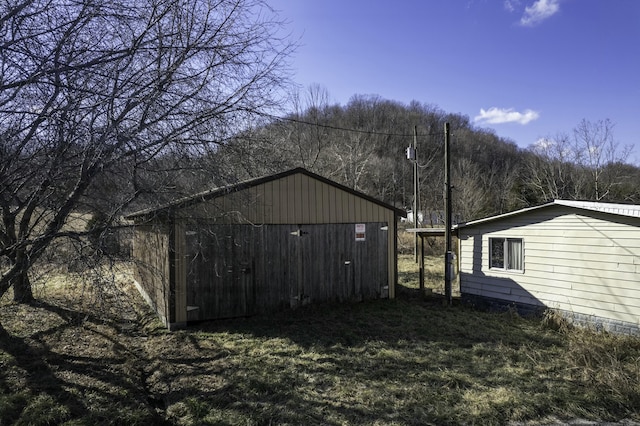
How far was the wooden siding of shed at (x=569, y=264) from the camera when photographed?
7.67 meters

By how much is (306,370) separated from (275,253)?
3375 millimetres

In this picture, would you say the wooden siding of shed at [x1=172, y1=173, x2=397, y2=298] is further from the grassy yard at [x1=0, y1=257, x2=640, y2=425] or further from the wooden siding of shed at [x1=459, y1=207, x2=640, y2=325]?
the wooden siding of shed at [x1=459, y1=207, x2=640, y2=325]

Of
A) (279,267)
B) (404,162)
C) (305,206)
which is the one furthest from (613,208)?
(404,162)

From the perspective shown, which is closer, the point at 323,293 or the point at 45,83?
the point at 45,83

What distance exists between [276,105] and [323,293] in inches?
186

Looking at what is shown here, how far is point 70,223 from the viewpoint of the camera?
179 inches

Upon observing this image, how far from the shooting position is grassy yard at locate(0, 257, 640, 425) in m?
4.43

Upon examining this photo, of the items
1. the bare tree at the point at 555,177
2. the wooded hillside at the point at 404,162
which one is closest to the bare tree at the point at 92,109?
the wooded hillside at the point at 404,162

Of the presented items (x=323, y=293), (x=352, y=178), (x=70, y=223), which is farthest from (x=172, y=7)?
(x=352, y=178)

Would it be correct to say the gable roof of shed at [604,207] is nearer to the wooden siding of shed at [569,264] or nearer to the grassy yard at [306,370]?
the wooden siding of shed at [569,264]

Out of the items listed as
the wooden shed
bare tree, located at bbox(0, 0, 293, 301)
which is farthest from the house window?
bare tree, located at bbox(0, 0, 293, 301)

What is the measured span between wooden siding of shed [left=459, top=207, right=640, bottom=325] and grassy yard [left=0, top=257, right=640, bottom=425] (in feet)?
2.82

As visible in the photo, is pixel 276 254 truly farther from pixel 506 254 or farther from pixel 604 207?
pixel 604 207

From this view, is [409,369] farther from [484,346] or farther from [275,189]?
[275,189]
